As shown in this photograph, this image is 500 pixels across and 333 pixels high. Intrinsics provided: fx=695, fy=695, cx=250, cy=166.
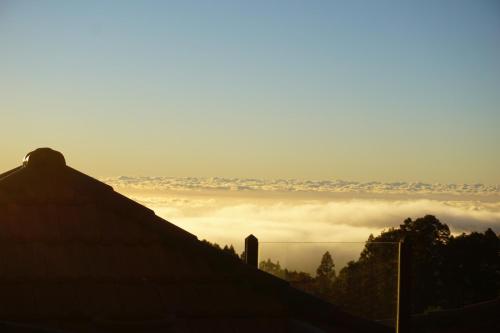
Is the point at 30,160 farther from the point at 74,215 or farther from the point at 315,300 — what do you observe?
the point at 315,300

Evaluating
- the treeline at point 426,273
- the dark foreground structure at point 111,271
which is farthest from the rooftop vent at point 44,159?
the treeline at point 426,273

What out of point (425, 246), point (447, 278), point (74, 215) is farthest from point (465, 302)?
point (74, 215)

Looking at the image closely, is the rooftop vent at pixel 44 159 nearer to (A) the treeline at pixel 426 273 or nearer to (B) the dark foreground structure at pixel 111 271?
(B) the dark foreground structure at pixel 111 271

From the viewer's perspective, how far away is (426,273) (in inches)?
1927

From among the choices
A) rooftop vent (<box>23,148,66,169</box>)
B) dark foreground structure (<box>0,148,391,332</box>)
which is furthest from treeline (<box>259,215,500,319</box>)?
rooftop vent (<box>23,148,66,169</box>)

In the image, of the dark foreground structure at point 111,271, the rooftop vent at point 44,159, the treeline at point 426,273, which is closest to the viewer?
the dark foreground structure at point 111,271

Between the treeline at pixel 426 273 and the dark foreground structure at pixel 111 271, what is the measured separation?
95.3ft

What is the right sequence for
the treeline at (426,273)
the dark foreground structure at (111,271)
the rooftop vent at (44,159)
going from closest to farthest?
the dark foreground structure at (111,271)
the rooftop vent at (44,159)
the treeline at (426,273)

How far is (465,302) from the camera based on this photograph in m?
49.0

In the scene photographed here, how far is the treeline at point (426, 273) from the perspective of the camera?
38.0 m

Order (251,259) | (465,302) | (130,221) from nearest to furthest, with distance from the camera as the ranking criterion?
(130,221), (251,259), (465,302)

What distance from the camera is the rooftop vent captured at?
6.49 meters

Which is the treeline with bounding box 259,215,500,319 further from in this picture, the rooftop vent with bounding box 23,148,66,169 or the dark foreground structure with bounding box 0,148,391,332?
the rooftop vent with bounding box 23,148,66,169

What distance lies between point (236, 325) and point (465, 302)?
46.2m
